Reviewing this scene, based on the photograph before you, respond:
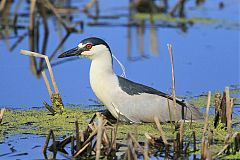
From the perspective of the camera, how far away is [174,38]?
516 inches

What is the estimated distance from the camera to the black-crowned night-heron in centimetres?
792

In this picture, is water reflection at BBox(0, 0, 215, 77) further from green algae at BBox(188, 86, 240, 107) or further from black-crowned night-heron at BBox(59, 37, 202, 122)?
black-crowned night-heron at BBox(59, 37, 202, 122)

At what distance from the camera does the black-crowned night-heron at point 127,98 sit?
A: 312 inches

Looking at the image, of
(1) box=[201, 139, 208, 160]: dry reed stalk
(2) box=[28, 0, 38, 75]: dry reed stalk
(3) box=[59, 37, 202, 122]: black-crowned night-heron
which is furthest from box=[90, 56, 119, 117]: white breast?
(2) box=[28, 0, 38, 75]: dry reed stalk

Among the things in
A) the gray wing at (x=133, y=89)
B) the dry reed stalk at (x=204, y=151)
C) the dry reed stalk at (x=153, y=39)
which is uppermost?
the dry reed stalk at (x=153, y=39)

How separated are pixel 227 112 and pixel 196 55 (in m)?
5.12

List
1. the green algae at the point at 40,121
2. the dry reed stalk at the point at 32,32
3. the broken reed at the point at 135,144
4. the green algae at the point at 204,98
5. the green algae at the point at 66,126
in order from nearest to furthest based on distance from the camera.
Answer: the broken reed at the point at 135,144 < the green algae at the point at 66,126 < the green algae at the point at 40,121 < the green algae at the point at 204,98 < the dry reed stalk at the point at 32,32

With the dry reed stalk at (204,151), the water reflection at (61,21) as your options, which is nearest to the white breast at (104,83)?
the dry reed stalk at (204,151)

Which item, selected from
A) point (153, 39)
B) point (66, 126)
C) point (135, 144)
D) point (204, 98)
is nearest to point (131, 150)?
point (135, 144)

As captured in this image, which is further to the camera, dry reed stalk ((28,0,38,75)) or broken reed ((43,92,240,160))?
dry reed stalk ((28,0,38,75))

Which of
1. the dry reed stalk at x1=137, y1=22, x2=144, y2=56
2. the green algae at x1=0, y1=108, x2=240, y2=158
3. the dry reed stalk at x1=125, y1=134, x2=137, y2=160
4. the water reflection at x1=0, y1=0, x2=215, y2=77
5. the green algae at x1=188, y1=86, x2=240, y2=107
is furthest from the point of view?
the water reflection at x1=0, y1=0, x2=215, y2=77

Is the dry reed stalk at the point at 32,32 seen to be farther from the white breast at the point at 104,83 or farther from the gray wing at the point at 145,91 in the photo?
the gray wing at the point at 145,91

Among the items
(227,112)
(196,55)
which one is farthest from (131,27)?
(227,112)

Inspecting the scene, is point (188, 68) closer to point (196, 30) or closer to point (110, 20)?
point (196, 30)
